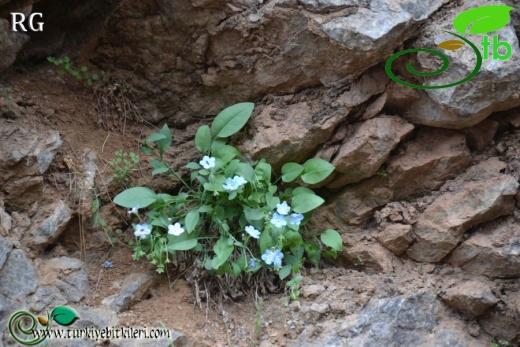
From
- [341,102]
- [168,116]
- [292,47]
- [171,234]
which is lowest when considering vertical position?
[171,234]

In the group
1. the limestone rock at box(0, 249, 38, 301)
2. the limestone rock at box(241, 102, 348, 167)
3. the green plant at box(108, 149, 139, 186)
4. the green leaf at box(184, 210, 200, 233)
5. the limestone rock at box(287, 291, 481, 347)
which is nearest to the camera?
the limestone rock at box(0, 249, 38, 301)

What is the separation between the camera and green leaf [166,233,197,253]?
3279 millimetres

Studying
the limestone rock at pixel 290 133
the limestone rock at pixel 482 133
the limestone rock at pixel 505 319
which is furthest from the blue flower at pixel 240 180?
the limestone rock at pixel 505 319

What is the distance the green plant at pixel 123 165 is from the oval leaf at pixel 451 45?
178 centimetres

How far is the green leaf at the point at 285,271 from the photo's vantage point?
335cm

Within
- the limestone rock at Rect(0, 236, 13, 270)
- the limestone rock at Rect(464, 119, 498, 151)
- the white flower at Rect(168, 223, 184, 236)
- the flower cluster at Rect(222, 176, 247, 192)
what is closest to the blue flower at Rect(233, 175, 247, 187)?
the flower cluster at Rect(222, 176, 247, 192)

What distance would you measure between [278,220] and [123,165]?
1.01 metres

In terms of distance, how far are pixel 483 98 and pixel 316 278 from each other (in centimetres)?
129

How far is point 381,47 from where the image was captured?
10.7 feet

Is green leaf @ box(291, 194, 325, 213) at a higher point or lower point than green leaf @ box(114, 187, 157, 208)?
lower

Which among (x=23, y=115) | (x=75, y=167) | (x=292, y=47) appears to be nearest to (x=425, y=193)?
(x=292, y=47)

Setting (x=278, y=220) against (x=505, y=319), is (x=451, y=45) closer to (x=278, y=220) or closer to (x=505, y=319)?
(x=278, y=220)

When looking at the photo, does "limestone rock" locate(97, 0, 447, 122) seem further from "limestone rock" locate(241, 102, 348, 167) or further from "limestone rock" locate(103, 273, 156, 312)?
"limestone rock" locate(103, 273, 156, 312)

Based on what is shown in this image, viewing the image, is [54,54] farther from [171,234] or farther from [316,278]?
[316,278]
